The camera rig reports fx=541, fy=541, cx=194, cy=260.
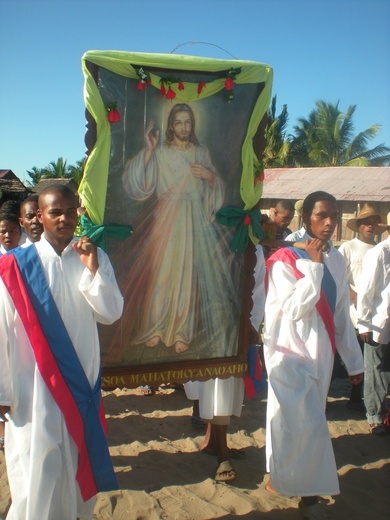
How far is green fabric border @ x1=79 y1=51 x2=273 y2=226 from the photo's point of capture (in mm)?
3230

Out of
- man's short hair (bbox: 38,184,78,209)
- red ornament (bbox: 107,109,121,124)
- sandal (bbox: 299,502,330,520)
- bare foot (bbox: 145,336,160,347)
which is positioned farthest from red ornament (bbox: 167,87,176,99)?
sandal (bbox: 299,502,330,520)

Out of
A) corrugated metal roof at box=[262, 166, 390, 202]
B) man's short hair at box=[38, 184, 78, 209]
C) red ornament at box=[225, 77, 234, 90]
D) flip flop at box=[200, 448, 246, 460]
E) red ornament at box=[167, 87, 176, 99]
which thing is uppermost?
corrugated metal roof at box=[262, 166, 390, 202]

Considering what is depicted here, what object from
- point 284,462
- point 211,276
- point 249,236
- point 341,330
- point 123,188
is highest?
point 123,188

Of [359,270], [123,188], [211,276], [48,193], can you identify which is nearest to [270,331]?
[211,276]

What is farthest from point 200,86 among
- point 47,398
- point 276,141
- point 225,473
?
point 276,141

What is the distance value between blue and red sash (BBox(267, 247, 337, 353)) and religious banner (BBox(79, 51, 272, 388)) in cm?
23

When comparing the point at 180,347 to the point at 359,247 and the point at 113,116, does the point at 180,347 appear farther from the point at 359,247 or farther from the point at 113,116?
the point at 359,247

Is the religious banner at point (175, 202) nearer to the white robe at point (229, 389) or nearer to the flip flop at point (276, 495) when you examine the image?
the white robe at point (229, 389)

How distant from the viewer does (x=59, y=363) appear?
2910mm

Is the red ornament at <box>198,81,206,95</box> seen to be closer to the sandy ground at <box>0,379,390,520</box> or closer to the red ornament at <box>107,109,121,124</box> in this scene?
the red ornament at <box>107,109,121,124</box>

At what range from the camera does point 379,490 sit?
402 centimetres

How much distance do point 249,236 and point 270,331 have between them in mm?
686

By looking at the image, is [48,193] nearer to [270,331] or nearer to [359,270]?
[270,331]

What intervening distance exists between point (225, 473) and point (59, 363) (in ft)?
5.84
